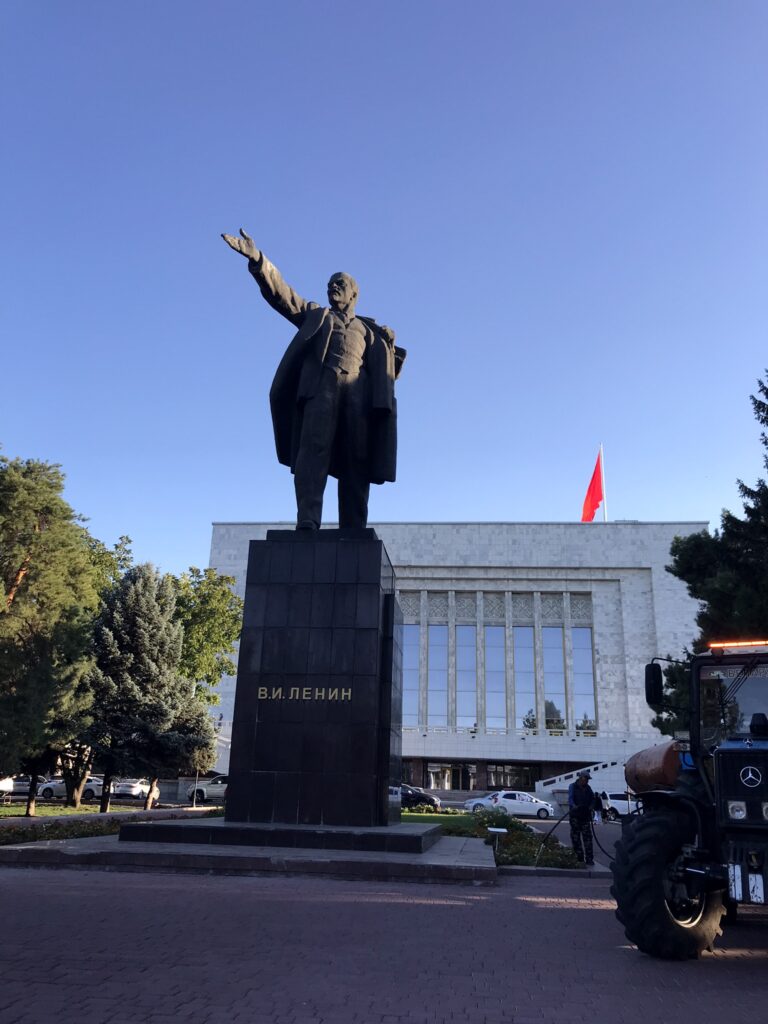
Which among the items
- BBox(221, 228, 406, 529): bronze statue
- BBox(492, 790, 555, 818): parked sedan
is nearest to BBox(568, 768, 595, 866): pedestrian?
BBox(221, 228, 406, 529): bronze statue

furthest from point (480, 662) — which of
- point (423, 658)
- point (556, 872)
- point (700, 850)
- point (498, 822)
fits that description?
point (700, 850)

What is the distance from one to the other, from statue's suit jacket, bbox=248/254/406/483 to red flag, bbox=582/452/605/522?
171 ft

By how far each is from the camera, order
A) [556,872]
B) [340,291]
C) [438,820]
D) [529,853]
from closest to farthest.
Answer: [556,872] < [529,853] < [340,291] < [438,820]

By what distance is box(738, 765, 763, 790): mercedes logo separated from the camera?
619 centimetres

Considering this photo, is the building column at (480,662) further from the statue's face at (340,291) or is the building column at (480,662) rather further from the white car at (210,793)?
the statue's face at (340,291)

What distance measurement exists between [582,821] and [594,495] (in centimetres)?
5389

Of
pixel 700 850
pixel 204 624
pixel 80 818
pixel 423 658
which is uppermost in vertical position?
pixel 423 658

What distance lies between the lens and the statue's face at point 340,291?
1496 cm

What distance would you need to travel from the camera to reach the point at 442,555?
6375 centimetres

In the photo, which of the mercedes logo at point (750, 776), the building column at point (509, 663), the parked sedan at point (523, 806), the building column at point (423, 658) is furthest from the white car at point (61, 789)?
the mercedes logo at point (750, 776)

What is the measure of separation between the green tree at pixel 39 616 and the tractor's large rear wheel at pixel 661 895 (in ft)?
71.5

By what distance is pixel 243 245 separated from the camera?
13.2 m

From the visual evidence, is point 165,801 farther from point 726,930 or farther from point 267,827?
point 726,930

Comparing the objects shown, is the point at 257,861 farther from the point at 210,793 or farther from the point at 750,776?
the point at 210,793
